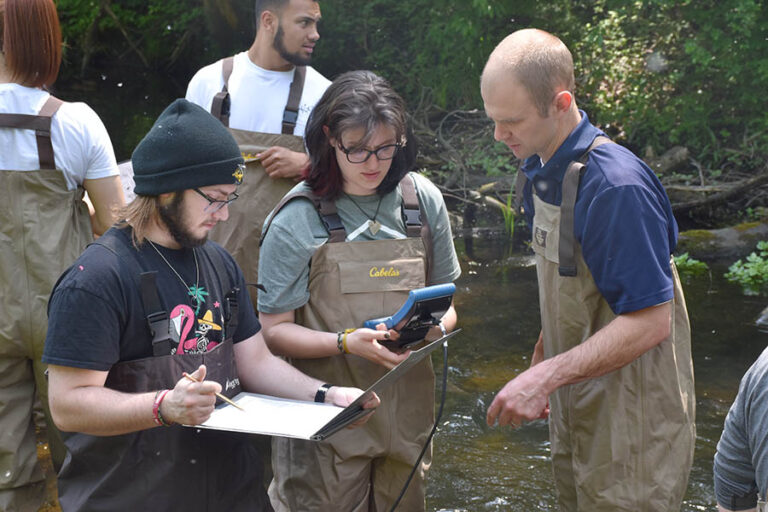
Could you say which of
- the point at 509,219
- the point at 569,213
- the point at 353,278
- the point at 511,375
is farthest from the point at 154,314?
the point at 509,219

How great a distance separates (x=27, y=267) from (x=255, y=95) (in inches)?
54.1

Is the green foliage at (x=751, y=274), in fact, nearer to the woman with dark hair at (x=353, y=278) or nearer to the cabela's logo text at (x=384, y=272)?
the woman with dark hair at (x=353, y=278)

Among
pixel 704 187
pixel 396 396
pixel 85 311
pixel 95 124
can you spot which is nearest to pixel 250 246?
pixel 95 124

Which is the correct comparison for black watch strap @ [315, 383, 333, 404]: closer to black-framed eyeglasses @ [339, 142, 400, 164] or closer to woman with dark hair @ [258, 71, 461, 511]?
woman with dark hair @ [258, 71, 461, 511]

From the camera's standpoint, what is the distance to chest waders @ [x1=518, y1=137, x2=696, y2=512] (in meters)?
2.82

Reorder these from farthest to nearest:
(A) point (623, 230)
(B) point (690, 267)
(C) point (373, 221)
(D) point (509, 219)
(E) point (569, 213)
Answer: (D) point (509, 219), (B) point (690, 267), (C) point (373, 221), (E) point (569, 213), (A) point (623, 230)

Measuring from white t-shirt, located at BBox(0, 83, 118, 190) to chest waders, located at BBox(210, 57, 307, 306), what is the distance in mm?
788

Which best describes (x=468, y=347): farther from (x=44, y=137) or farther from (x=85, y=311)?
(x=85, y=311)

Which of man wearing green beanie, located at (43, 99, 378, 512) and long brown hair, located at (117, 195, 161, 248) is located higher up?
long brown hair, located at (117, 195, 161, 248)

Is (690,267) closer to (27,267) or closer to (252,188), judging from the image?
(252,188)

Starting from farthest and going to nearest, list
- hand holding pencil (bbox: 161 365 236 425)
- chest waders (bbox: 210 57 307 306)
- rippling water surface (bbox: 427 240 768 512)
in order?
rippling water surface (bbox: 427 240 768 512) → chest waders (bbox: 210 57 307 306) → hand holding pencil (bbox: 161 365 236 425)

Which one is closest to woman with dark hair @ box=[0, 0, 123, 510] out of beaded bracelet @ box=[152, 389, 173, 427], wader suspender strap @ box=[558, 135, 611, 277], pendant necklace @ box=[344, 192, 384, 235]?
pendant necklace @ box=[344, 192, 384, 235]

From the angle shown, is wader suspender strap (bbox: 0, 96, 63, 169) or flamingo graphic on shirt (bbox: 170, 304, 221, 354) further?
wader suspender strap (bbox: 0, 96, 63, 169)

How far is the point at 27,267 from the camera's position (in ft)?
11.6
